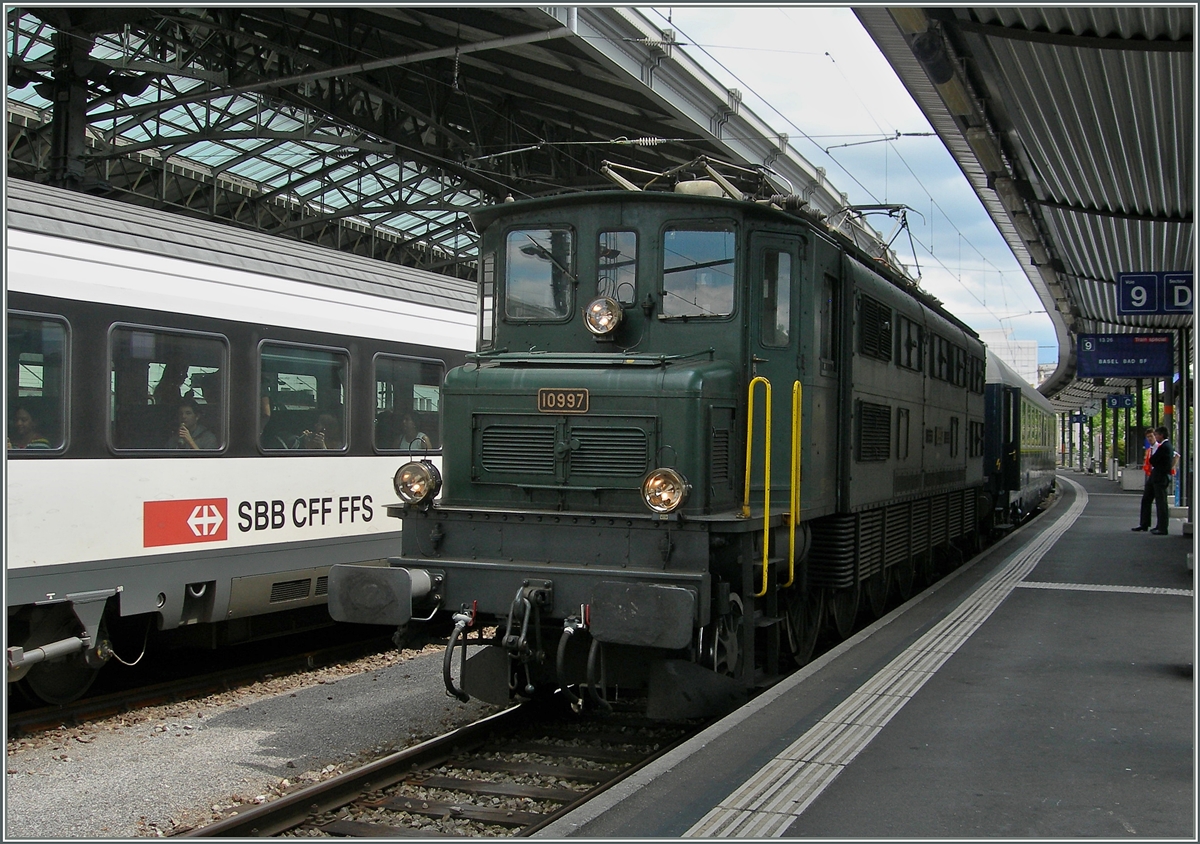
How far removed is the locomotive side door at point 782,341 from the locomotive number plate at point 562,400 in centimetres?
126

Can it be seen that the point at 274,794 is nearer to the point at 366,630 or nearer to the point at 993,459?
the point at 366,630

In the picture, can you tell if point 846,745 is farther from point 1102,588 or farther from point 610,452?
point 1102,588

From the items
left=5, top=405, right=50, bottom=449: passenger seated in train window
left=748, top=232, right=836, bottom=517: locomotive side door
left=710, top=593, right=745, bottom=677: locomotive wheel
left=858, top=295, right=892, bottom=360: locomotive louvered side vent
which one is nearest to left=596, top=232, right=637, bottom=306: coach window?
left=748, top=232, right=836, bottom=517: locomotive side door

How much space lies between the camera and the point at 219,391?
873 centimetres

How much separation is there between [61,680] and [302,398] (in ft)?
9.93

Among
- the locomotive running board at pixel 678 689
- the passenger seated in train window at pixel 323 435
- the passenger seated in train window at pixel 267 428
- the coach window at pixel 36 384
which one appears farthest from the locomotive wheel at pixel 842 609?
the coach window at pixel 36 384

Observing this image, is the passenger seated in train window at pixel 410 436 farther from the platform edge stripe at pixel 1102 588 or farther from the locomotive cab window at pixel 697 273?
the platform edge stripe at pixel 1102 588

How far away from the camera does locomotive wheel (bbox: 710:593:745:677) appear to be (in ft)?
21.3

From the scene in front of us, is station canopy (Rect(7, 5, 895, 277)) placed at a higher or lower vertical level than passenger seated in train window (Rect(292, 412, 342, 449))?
higher

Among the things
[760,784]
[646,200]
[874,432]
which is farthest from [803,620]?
[646,200]

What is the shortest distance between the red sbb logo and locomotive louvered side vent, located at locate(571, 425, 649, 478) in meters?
3.53

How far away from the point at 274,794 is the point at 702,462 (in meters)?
3.24

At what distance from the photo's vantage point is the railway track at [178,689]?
7602mm

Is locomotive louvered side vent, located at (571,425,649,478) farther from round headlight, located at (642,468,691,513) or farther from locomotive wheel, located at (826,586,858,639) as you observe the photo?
locomotive wheel, located at (826,586,858,639)
